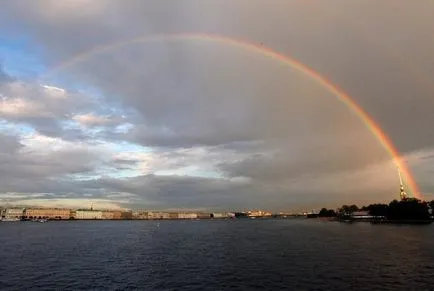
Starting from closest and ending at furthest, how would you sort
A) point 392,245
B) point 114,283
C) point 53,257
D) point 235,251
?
point 114,283, point 53,257, point 235,251, point 392,245

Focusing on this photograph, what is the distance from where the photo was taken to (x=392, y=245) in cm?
A: 9162

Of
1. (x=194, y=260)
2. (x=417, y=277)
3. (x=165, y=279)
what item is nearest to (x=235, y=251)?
(x=194, y=260)

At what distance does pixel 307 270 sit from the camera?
58.2 metres

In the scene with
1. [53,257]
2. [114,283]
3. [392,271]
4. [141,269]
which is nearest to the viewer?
[114,283]

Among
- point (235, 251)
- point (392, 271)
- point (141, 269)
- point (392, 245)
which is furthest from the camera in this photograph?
point (392, 245)

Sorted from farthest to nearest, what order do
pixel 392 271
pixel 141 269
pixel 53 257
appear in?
pixel 53 257, pixel 141 269, pixel 392 271

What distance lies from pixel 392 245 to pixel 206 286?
59.6m

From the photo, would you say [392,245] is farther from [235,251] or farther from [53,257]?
[53,257]

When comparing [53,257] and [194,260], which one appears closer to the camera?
[194,260]

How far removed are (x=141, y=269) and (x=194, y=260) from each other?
12599 millimetres

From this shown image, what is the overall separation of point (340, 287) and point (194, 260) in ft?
103

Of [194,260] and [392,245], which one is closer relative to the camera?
[194,260]

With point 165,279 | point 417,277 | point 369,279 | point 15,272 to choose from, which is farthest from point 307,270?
point 15,272

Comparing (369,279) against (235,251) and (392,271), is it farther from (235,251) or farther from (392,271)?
(235,251)
